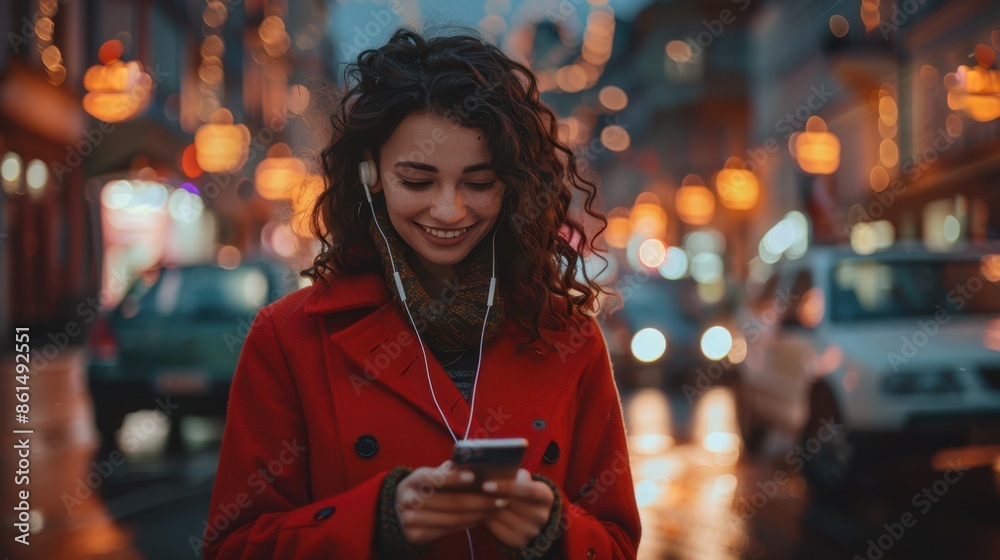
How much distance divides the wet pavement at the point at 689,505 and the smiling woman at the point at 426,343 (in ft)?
12.3

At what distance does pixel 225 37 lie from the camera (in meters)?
38.3

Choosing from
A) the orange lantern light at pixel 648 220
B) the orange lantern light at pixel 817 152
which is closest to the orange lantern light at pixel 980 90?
the orange lantern light at pixel 817 152

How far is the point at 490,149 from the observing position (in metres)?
2.17

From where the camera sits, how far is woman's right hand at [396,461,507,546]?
1732 millimetres

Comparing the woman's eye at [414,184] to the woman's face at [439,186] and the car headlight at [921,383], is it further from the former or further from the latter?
the car headlight at [921,383]

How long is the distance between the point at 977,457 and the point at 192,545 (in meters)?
5.20

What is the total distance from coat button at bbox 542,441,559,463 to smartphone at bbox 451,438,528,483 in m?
0.44

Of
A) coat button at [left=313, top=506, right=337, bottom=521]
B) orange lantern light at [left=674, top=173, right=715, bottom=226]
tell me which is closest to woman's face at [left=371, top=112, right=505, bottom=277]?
coat button at [left=313, top=506, right=337, bottom=521]

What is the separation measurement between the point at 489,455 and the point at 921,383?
19.7 ft

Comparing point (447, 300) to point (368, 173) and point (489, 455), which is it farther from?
point (489, 455)

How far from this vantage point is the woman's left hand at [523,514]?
180 cm

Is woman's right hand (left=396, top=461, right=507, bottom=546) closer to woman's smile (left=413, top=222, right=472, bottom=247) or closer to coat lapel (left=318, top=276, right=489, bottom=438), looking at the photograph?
coat lapel (left=318, top=276, right=489, bottom=438)

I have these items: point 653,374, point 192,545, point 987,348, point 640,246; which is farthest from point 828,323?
point 640,246

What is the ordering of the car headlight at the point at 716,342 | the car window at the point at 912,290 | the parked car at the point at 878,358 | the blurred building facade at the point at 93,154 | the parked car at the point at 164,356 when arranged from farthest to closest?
the blurred building facade at the point at 93,154 → the car headlight at the point at 716,342 → the parked car at the point at 164,356 → the car window at the point at 912,290 → the parked car at the point at 878,358
